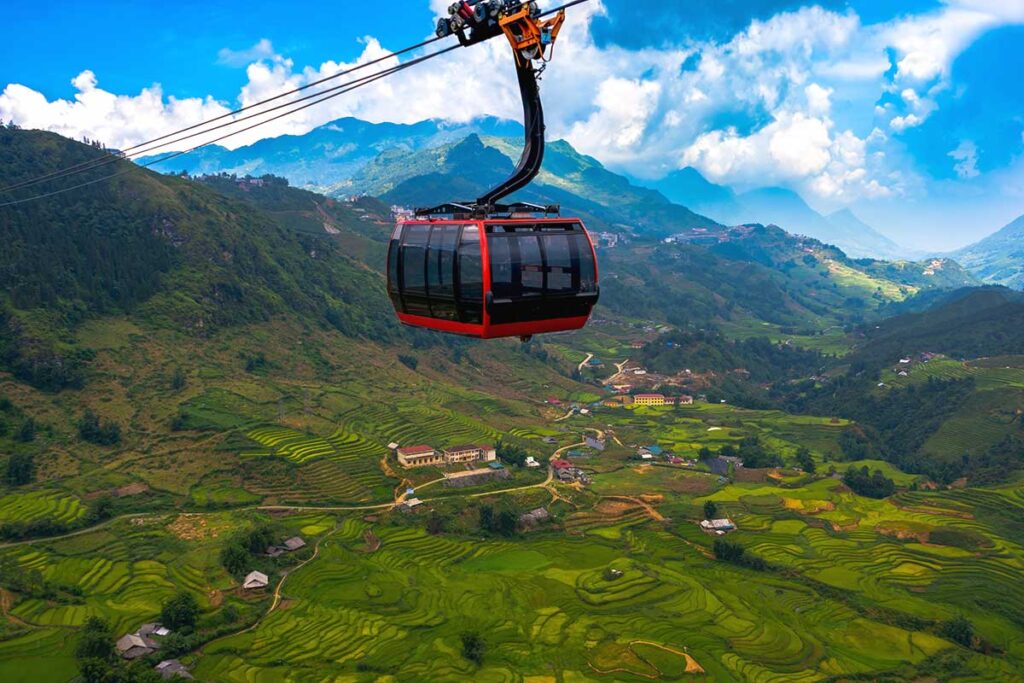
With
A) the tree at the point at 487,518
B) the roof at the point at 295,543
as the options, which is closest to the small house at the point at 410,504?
the tree at the point at 487,518

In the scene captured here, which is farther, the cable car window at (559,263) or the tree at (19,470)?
the tree at (19,470)

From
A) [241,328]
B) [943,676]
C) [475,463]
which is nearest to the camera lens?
[943,676]

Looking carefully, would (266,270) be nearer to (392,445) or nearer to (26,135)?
(26,135)

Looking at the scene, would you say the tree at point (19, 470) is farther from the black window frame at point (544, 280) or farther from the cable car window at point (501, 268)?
the cable car window at point (501, 268)

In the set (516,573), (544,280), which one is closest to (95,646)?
(516,573)

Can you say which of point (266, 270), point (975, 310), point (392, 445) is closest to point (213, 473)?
point (392, 445)

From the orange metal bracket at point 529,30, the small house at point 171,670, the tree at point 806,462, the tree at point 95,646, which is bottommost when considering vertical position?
the tree at point 806,462

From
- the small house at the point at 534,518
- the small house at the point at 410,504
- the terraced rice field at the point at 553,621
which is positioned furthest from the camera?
the small house at the point at 410,504

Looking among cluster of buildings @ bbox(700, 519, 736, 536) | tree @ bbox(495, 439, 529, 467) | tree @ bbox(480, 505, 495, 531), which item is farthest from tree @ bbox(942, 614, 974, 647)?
tree @ bbox(495, 439, 529, 467)
